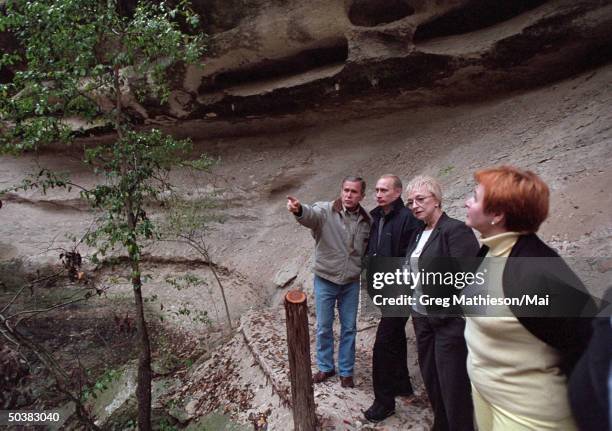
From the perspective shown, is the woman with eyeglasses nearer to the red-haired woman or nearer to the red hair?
the red-haired woman

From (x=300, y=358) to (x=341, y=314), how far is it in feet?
2.43

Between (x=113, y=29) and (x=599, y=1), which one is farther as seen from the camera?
(x=599, y=1)

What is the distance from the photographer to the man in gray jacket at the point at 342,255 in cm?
295

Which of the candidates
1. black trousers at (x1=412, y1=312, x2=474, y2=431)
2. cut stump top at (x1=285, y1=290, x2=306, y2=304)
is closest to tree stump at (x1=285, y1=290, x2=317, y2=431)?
cut stump top at (x1=285, y1=290, x2=306, y2=304)

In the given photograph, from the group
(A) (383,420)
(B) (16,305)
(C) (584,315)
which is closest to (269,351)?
(A) (383,420)

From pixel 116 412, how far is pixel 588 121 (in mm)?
7199

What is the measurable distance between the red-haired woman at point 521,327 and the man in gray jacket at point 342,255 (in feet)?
4.60

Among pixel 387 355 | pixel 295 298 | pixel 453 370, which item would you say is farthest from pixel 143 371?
pixel 453 370

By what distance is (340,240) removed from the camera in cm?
299

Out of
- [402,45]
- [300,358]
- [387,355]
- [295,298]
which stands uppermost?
[402,45]

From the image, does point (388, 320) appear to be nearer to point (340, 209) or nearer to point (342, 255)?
point (342, 255)

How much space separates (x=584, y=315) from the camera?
1.21m

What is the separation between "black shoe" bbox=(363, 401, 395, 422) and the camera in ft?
8.72

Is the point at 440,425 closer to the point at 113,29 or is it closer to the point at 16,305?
the point at 113,29
